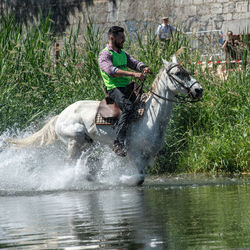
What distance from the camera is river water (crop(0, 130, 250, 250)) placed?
5445mm

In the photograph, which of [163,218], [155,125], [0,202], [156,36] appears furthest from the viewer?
[156,36]

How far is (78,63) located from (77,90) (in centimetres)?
73

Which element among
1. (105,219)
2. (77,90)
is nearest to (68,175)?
(77,90)

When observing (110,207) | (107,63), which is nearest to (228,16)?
(107,63)

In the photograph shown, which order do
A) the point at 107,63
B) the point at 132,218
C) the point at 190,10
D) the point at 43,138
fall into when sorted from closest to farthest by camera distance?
1. the point at 132,218
2. the point at 107,63
3. the point at 43,138
4. the point at 190,10

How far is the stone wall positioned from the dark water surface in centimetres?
1227

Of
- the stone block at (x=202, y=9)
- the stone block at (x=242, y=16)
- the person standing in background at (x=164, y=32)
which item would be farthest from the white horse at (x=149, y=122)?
the stone block at (x=202, y=9)

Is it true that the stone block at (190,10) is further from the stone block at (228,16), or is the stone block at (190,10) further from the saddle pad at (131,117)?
the saddle pad at (131,117)

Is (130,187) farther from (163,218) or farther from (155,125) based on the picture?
(163,218)

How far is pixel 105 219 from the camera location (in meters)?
6.63

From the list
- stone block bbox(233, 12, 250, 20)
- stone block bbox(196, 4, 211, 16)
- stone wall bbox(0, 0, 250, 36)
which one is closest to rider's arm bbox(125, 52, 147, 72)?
stone wall bbox(0, 0, 250, 36)

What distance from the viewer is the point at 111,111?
10.1 m

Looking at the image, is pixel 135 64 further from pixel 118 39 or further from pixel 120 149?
pixel 120 149

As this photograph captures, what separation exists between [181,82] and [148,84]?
2995 mm
